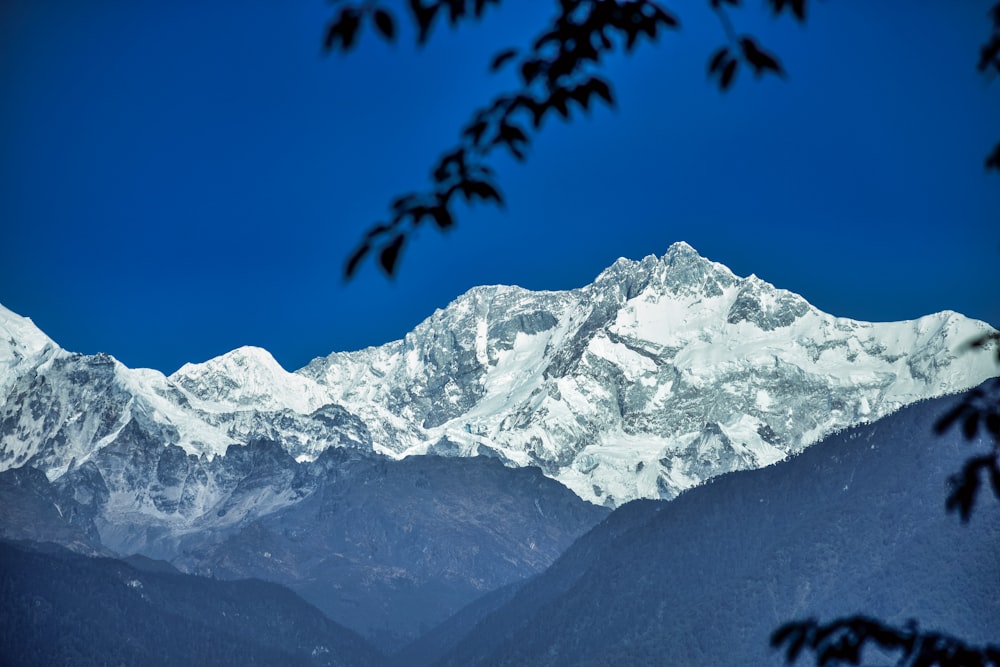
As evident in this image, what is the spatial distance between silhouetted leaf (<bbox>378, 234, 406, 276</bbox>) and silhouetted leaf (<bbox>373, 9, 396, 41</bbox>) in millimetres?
1624

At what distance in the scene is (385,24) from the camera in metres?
10.3

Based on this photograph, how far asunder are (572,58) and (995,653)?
6320 mm

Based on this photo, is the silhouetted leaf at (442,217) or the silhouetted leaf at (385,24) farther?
the silhouetted leaf at (442,217)

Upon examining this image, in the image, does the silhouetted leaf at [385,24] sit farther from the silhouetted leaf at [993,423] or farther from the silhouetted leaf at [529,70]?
the silhouetted leaf at [993,423]

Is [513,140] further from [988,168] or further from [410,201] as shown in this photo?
[988,168]

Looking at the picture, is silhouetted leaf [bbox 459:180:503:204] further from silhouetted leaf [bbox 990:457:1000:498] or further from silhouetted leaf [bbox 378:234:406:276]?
silhouetted leaf [bbox 990:457:1000:498]

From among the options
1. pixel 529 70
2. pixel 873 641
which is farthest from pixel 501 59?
pixel 873 641

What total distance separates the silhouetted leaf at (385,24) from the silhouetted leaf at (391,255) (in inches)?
63.9

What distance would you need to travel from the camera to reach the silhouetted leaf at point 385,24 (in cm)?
1020

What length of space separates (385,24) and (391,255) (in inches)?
68.0

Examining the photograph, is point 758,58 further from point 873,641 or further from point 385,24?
point 873,641

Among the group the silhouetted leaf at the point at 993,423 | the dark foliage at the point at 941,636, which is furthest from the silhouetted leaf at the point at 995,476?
the silhouetted leaf at the point at 993,423

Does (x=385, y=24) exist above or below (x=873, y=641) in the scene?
above

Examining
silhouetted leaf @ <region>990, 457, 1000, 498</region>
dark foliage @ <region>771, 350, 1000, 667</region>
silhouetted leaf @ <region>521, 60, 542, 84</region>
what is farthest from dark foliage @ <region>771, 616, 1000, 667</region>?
silhouetted leaf @ <region>521, 60, 542, 84</region>
